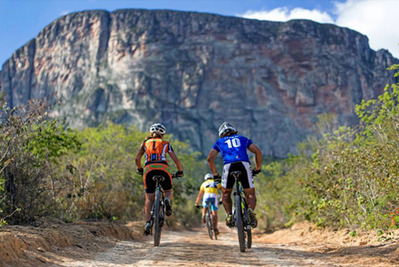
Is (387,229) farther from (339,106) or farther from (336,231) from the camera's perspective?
(339,106)

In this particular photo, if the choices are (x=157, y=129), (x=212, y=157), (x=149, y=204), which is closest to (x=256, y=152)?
(x=212, y=157)

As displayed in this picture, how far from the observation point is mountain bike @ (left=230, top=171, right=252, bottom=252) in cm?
737

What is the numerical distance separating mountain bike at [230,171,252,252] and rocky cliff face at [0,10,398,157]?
11554cm

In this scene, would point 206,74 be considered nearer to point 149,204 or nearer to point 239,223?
point 149,204

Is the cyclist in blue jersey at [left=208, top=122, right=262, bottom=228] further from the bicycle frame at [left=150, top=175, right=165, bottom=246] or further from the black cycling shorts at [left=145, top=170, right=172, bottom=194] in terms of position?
the bicycle frame at [left=150, top=175, right=165, bottom=246]

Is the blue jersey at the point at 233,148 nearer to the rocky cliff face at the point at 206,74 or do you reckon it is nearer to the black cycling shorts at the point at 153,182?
the black cycling shorts at the point at 153,182

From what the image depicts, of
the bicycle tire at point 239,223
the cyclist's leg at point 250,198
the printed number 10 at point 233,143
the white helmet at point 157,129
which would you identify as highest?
the white helmet at point 157,129

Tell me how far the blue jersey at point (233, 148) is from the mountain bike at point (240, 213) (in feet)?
0.94

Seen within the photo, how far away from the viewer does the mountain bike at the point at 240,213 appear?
24.2 ft

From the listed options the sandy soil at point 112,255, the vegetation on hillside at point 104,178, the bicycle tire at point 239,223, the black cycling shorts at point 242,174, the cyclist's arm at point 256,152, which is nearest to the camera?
the sandy soil at point 112,255

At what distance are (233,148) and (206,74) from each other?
437 ft

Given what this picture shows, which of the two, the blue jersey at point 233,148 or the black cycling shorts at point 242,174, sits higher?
the blue jersey at point 233,148

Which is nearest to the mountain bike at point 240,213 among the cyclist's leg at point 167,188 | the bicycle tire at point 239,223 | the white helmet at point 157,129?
the bicycle tire at point 239,223

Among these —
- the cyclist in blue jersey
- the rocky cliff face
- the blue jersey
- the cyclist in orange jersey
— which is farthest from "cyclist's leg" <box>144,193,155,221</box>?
the rocky cliff face
